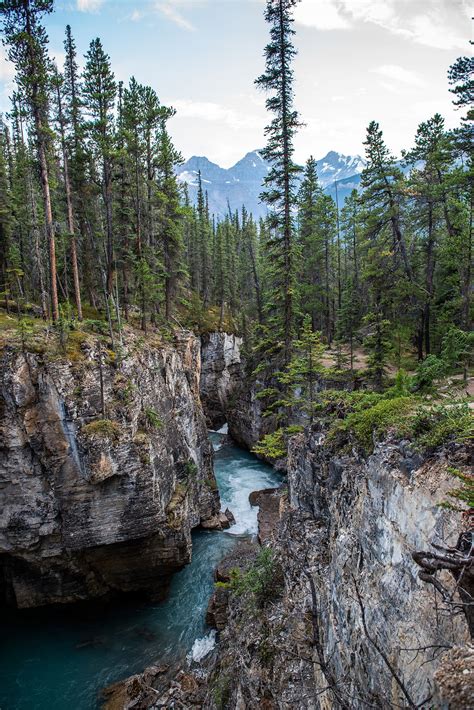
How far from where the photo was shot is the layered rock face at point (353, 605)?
480 cm

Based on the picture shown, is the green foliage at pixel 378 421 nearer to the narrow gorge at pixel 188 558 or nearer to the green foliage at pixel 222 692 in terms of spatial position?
the narrow gorge at pixel 188 558

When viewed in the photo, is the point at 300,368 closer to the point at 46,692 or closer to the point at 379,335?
the point at 379,335

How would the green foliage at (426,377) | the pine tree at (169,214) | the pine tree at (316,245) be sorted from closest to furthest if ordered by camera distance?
the green foliage at (426,377), the pine tree at (169,214), the pine tree at (316,245)

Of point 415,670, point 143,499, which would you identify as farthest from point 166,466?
point 415,670

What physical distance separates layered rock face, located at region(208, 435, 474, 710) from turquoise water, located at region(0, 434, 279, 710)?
19.4 ft

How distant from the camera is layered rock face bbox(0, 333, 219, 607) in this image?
623 inches

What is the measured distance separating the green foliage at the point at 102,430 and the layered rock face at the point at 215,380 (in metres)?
27.0

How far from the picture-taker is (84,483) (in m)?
16.3

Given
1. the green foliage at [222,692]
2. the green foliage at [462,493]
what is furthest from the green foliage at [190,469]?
the green foliage at [462,493]

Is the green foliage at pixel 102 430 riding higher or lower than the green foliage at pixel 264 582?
higher

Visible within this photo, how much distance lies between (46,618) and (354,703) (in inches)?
723

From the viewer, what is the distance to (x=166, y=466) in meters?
19.7

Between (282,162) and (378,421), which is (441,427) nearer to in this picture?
(378,421)

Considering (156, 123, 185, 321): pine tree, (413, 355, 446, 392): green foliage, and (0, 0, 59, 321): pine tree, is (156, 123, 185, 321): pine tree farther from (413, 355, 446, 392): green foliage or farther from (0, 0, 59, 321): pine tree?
(413, 355, 446, 392): green foliage
